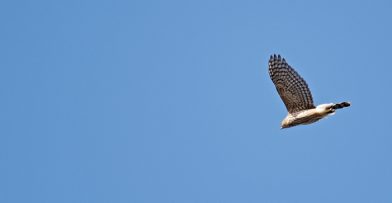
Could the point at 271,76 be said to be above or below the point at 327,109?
above

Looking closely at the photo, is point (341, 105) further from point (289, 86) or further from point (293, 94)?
point (289, 86)

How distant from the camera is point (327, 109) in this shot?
67.1 ft

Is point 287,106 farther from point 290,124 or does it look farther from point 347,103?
point 347,103

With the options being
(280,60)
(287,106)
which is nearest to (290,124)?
(287,106)

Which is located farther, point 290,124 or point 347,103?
point 290,124

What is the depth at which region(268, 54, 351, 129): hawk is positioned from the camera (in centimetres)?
2091

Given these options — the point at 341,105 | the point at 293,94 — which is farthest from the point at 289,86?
the point at 341,105

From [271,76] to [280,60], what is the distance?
58 cm

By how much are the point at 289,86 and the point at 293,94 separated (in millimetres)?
281

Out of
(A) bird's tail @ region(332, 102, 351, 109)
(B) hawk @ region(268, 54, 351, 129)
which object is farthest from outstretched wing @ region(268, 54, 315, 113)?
(A) bird's tail @ region(332, 102, 351, 109)

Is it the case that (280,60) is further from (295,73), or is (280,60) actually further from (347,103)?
(347,103)

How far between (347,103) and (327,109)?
672 millimetres

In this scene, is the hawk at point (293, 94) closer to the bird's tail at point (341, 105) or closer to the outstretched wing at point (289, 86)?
the outstretched wing at point (289, 86)

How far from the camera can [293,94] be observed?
21172 mm
